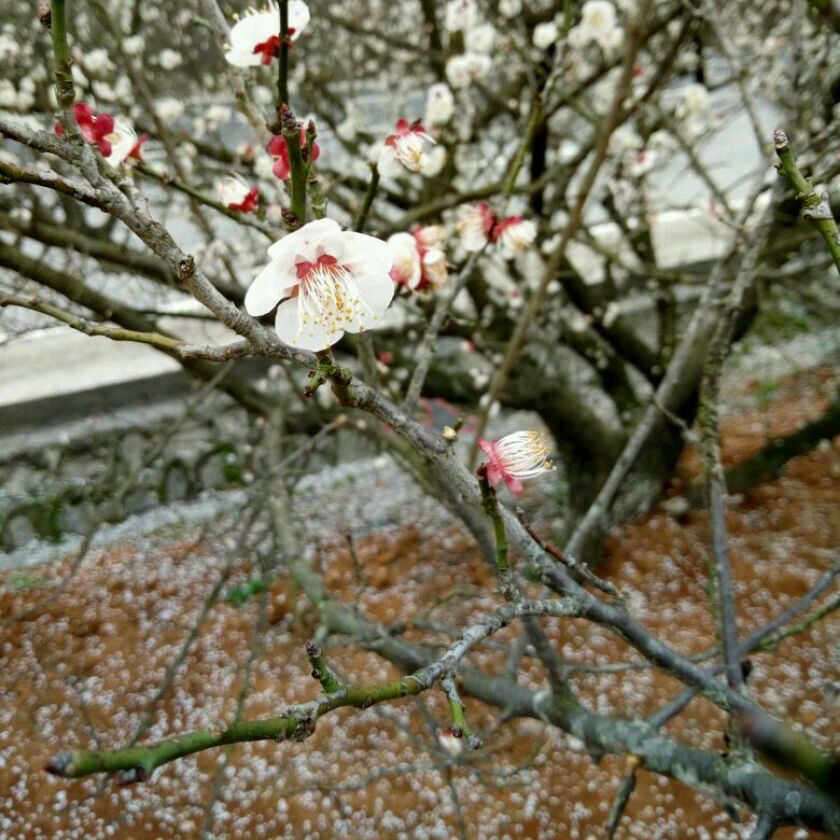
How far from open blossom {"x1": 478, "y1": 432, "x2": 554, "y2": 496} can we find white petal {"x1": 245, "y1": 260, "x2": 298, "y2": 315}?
282 millimetres

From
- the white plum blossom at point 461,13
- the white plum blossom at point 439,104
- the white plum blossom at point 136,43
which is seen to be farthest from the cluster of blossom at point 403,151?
the white plum blossom at point 136,43

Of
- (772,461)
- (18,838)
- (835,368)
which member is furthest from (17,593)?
(835,368)

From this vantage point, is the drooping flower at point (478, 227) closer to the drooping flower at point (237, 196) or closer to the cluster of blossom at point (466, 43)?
the drooping flower at point (237, 196)

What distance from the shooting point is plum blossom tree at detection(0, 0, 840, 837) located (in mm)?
717

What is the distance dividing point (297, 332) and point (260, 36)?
431mm

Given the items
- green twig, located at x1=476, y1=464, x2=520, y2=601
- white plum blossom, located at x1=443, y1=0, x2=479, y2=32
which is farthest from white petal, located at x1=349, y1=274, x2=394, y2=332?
white plum blossom, located at x1=443, y1=0, x2=479, y2=32

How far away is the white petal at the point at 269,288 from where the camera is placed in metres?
0.70

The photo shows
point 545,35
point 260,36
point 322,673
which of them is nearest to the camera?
point 322,673

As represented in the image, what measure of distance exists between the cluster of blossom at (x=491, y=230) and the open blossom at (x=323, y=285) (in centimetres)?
62

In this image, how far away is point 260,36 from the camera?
902 millimetres

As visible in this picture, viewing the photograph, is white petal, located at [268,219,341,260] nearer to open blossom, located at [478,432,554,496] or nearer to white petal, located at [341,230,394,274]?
white petal, located at [341,230,394,274]

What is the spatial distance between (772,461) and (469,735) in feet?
10.5

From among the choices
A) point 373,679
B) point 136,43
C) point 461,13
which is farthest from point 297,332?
point 136,43

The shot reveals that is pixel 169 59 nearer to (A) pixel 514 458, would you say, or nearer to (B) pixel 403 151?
(B) pixel 403 151
